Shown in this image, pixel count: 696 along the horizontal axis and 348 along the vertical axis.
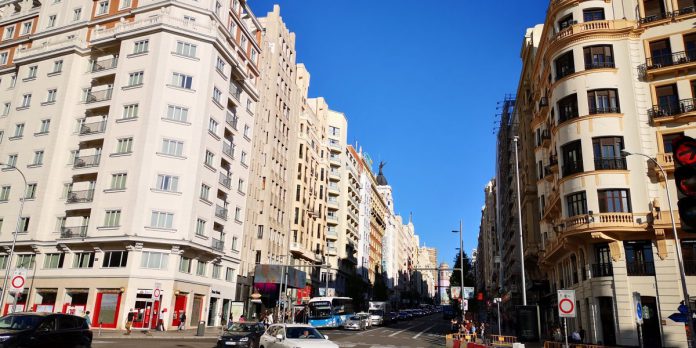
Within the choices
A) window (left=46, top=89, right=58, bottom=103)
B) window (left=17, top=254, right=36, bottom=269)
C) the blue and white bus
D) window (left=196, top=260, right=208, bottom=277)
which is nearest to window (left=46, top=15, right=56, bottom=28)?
window (left=46, top=89, right=58, bottom=103)

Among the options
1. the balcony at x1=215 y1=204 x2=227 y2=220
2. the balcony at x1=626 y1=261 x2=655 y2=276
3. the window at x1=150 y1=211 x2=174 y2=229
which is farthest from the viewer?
the balcony at x1=215 y1=204 x2=227 y2=220

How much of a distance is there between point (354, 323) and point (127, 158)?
88.7ft

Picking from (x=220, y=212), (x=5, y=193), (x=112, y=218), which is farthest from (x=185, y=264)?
(x=5, y=193)

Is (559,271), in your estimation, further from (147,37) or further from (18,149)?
(18,149)

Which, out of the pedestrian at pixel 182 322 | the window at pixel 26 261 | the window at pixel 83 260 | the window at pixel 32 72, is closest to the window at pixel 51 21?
the window at pixel 32 72

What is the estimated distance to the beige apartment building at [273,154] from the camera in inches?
2398

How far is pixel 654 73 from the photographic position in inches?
1323

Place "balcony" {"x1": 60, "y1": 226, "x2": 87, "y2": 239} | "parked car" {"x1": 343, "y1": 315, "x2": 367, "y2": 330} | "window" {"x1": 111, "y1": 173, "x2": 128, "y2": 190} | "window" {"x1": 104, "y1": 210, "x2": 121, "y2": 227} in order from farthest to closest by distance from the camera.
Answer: "parked car" {"x1": 343, "y1": 315, "x2": 367, "y2": 330} → "balcony" {"x1": 60, "y1": 226, "x2": 87, "y2": 239} → "window" {"x1": 111, "y1": 173, "x2": 128, "y2": 190} → "window" {"x1": 104, "y1": 210, "x2": 121, "y2": 227}

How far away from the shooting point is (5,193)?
49.5 meters

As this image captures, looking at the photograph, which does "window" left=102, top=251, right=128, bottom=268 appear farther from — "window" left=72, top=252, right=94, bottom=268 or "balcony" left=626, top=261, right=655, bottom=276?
"balcony" left=626, top=261, right=655, bottom=276

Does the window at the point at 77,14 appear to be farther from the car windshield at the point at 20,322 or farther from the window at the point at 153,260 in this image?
the car windshield at the point at 20,322

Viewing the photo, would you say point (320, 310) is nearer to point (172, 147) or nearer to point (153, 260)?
point (153, 260)

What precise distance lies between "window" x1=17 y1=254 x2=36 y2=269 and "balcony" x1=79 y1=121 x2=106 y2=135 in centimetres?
1230

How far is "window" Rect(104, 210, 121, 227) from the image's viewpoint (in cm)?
4306
